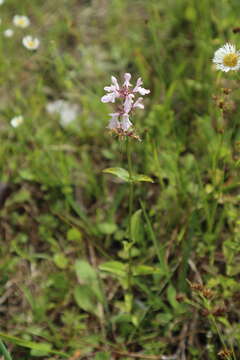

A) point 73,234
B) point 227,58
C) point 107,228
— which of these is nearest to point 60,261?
point 73,234

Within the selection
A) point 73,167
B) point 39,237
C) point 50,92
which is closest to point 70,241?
point 39,237

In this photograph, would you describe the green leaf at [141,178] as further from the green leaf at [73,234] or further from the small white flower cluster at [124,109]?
the green leaf at [73,234]

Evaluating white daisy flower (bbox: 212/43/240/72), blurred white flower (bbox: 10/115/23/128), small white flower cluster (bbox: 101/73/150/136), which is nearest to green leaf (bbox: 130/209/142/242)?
small white flower cluster (bbox: 101/73/150/136)

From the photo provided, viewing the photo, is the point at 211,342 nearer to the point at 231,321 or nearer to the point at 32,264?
the point at 231,321

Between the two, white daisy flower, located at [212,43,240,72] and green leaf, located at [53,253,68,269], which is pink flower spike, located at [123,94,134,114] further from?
green leaf, located at [53,253,68,269]

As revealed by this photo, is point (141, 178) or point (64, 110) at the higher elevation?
point (64, 110)

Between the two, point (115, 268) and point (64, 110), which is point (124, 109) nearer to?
point (115, 268)
